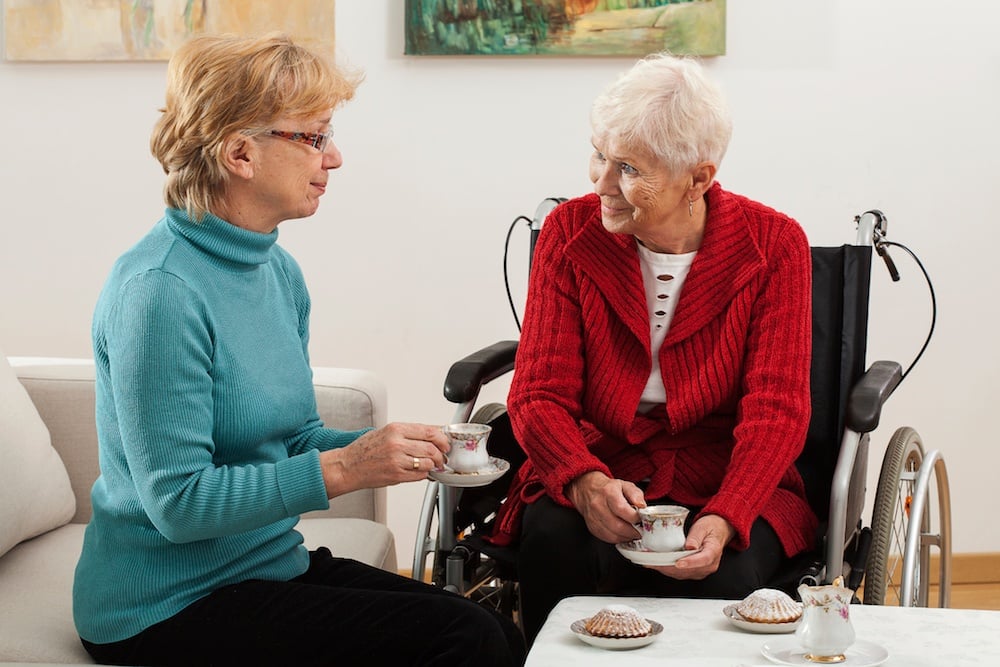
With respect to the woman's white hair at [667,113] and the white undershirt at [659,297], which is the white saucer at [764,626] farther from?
the woman's white hair at [667,113]

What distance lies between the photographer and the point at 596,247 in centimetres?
200

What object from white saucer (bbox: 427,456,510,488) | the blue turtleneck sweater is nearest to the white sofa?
the blue turtleneck sweater

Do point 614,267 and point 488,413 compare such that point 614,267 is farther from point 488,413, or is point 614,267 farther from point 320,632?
point 320,632

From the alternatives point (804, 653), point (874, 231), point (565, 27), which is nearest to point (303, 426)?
point (804, 653)

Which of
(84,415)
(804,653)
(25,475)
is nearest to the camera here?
(804,653)

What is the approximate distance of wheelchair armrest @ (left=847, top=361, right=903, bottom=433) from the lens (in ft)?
6.05

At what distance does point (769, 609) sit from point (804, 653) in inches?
3.9

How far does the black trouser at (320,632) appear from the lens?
4.85 ft

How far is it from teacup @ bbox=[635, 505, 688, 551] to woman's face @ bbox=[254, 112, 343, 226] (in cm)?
63

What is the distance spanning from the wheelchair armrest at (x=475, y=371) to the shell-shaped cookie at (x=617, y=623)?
683 millimetres

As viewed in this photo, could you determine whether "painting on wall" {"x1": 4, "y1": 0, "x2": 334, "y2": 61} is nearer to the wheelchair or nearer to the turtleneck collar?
Answer: the wheelchair

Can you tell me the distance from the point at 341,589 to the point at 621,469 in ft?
1.90

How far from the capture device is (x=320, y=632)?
1486 mm

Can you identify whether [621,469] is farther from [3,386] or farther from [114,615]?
[3,386]
